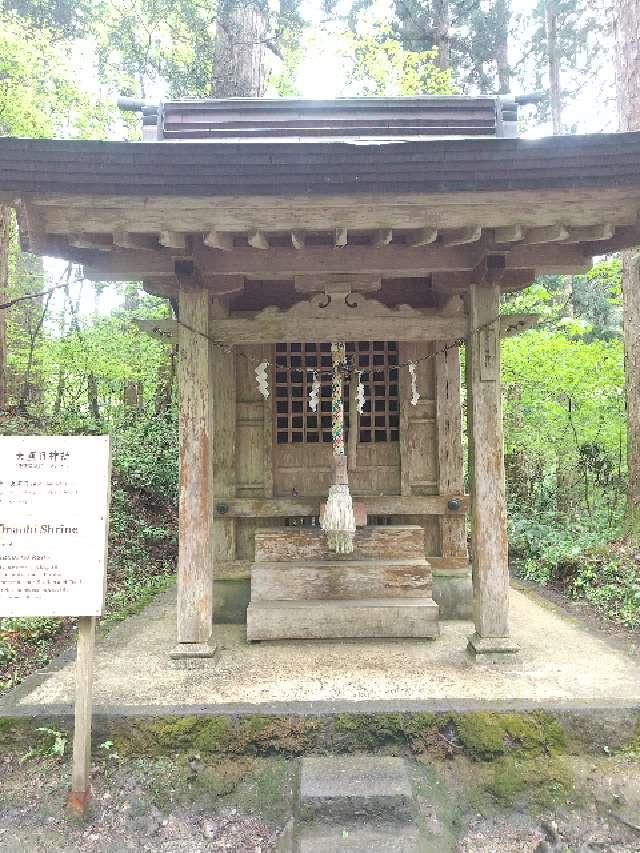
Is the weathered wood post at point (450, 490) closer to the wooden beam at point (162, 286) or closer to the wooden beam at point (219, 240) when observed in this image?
the wooden beam at point (219, 240)

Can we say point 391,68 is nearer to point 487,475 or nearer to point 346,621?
point 487,475

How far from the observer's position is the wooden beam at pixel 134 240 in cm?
353

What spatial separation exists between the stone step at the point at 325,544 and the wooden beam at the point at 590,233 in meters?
2.74

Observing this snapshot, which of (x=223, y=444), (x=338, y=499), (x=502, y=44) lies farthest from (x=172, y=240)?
(x=502, y=44)

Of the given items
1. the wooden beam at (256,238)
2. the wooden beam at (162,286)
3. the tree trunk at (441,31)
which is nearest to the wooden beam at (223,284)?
the wooden beam at (162,286)

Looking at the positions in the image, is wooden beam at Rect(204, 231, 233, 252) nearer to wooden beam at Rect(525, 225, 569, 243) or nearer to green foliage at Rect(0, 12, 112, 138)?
wooden beam at Rect(525, 225, 569, 243)

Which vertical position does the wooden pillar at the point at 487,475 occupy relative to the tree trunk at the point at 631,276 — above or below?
below

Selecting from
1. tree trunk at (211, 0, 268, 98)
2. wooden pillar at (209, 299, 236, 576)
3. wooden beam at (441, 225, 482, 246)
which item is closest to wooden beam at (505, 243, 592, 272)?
wooden beam at (441, 225, 482, 246)

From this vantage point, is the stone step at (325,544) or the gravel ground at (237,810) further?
the stone step at (325,544)

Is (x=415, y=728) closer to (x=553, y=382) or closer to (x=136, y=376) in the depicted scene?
(x=553, y=382)

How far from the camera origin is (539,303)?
11.2 metres

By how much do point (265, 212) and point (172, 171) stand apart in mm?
616

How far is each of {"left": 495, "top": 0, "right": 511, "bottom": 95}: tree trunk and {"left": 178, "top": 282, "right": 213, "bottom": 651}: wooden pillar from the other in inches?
607

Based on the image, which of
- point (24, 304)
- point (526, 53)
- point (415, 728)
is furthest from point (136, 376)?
point (526, 53)
